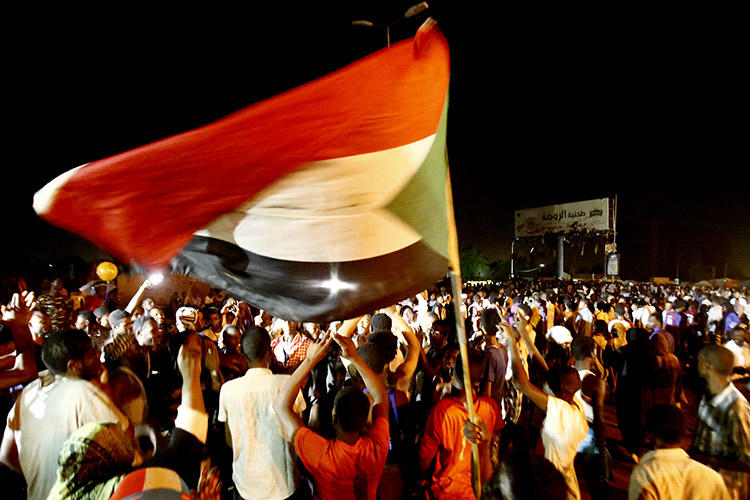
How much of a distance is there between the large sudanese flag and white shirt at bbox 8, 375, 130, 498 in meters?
0.86

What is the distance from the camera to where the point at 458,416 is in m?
3.07

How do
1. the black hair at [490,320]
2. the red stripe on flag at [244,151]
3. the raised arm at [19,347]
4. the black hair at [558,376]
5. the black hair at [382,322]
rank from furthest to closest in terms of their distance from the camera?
the black hair at [490,320] < the black hair at [382,322] < the raised arm at [19,347] < the black hair at [558,376] < the red stripe on flag at [244,151]

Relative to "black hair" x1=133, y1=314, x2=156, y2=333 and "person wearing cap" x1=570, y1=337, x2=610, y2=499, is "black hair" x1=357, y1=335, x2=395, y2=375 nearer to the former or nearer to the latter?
"person wearing cap" x1=570, y1=337, x2=610, y2=499

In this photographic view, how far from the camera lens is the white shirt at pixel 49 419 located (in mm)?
2484

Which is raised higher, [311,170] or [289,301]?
[311,170]

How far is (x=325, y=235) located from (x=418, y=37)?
1551mm

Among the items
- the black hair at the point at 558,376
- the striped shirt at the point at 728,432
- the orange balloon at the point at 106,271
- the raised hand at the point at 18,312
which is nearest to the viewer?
the striped shirt at the point at 728,432

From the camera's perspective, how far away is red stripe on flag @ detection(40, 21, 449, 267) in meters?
2.51

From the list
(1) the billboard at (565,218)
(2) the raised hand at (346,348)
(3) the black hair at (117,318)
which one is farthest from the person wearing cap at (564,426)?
(1) the billboard at (565,218)

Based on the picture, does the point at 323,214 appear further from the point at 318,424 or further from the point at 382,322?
the point at 382,322

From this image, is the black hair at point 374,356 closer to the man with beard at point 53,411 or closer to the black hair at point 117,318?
the man with beard at point 53,411

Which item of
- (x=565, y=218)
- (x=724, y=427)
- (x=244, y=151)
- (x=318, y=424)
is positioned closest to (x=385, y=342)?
(x=318, y=424)

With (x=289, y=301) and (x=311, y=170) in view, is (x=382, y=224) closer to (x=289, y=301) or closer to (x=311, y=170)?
(x=311, y=170)

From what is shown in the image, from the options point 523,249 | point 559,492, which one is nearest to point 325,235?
point 559,492
